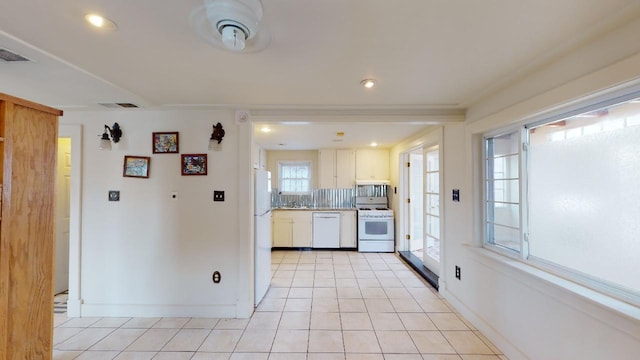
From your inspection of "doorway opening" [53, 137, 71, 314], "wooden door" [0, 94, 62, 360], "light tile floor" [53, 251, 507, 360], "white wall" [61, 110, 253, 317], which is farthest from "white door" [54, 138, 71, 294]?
"wooden door" [0, 94, 62, 360]

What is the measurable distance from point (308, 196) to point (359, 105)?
3580 millimetres

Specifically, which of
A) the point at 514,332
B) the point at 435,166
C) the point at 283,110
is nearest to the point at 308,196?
the point at 435,166

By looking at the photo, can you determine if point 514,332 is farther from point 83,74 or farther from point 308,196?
point 308,196

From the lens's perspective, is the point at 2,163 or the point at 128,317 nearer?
the point at 2,163

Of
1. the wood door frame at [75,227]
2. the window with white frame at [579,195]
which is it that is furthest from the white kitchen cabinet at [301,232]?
the window with white frame at [579,195]

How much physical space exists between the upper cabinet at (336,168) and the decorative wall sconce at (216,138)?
301 cm

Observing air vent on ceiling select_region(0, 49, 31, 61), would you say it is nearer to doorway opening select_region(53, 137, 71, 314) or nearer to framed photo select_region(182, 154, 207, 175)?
framed photo select_region(182, 154, 207, 175)

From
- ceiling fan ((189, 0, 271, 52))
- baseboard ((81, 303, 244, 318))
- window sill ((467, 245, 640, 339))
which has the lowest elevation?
baseboard ((81, 303, 244, 318))

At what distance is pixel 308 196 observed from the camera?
5.97m

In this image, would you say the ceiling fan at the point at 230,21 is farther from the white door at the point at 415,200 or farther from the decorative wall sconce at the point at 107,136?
the white door at the point at 415,200

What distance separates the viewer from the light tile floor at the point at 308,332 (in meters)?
2.14

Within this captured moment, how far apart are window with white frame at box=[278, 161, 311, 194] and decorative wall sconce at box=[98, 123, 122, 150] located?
3.44m

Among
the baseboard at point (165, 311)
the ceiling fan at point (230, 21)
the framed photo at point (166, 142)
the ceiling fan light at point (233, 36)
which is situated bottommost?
the baseboard at point (165, 311)

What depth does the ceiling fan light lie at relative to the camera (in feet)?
3.95
